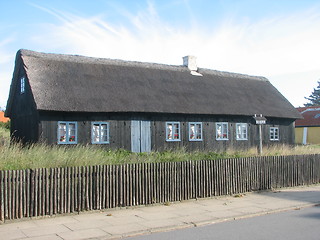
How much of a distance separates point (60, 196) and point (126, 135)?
39.7ft

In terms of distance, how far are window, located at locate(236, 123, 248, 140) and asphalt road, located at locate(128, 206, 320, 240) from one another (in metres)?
16.7

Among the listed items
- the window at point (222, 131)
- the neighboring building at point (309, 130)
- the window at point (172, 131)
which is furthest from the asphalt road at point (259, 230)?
the neighboring building at point (309, 130)

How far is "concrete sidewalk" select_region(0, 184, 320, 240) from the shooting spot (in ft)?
25.5

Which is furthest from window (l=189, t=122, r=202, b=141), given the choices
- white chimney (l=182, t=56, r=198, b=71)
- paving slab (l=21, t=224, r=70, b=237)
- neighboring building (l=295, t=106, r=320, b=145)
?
neighboring building (l=295, t=106, r=320, b=145)

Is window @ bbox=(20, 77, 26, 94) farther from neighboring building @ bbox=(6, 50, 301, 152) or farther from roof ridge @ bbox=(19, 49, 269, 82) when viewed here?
roof ridge @ bbox=(19, 49, 269, 82)

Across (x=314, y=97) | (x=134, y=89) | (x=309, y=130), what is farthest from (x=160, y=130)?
(x=314, y=97)

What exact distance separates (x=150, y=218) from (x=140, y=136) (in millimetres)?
12819

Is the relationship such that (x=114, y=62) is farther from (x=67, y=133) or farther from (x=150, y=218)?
(x=150, y=218)

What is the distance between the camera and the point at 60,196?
9438 millimetres

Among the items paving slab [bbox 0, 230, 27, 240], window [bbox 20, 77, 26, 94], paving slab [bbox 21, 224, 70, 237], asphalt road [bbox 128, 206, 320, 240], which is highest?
window [bbox 20, 77, 26, 94]

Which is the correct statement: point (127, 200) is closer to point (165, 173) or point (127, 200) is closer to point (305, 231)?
point (165, 173)

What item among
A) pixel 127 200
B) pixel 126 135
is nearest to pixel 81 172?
pixel 127 200

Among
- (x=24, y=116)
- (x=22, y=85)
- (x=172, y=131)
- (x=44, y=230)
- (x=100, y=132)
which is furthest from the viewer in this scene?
(x=172, y=131)

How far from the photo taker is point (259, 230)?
812 cm
